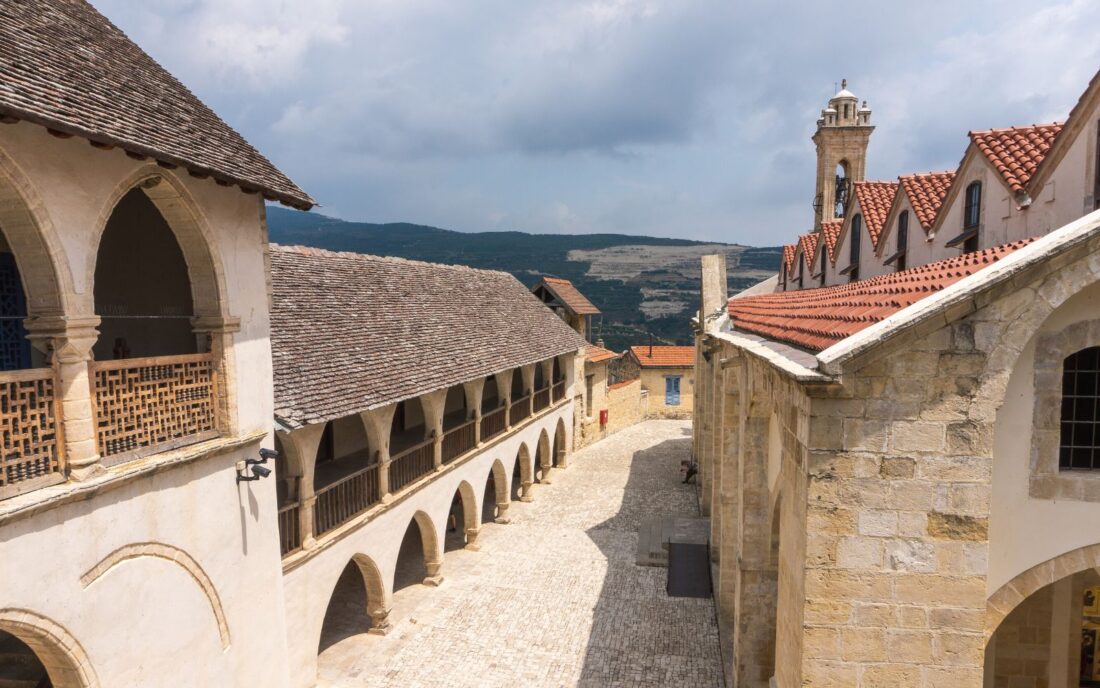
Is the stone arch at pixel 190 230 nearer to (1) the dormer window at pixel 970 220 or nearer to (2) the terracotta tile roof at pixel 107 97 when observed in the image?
(2) the terracotta tile roof at pixel 107 97

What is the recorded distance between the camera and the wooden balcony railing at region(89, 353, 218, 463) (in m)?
5.97

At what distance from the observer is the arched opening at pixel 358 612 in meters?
12.1

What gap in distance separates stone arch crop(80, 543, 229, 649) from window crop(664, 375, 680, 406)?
3223 cm

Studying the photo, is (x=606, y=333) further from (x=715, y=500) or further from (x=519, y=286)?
(x=715, y=500)

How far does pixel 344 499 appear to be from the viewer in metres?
11.3

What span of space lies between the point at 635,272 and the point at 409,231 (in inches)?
2977

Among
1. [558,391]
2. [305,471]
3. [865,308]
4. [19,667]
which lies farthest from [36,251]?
[558,391]

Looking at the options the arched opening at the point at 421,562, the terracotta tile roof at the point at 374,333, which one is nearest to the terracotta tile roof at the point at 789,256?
the terracotta tile roof at the point at 374,333

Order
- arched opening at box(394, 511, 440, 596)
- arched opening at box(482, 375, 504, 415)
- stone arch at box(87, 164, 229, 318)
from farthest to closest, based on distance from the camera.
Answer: arched opening at box(482, 375, 504, 415) → arched opening at box(394, 511, 440, 596) → stone arch at box(87, 164, 229, 318)

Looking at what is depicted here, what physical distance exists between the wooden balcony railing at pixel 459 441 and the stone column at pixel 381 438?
277 cm

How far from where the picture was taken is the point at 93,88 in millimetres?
5898

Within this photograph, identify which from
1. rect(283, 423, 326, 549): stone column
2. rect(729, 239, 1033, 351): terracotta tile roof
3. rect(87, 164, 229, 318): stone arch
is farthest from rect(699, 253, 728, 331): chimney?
rect(87, 164, 229, 318): stone arch

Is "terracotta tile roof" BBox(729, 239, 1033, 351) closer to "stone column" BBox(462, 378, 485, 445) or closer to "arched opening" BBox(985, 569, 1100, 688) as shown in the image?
"arched opening" BBox(985, 569, 1100, 688)

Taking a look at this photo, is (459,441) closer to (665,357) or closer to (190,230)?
(190,230)
